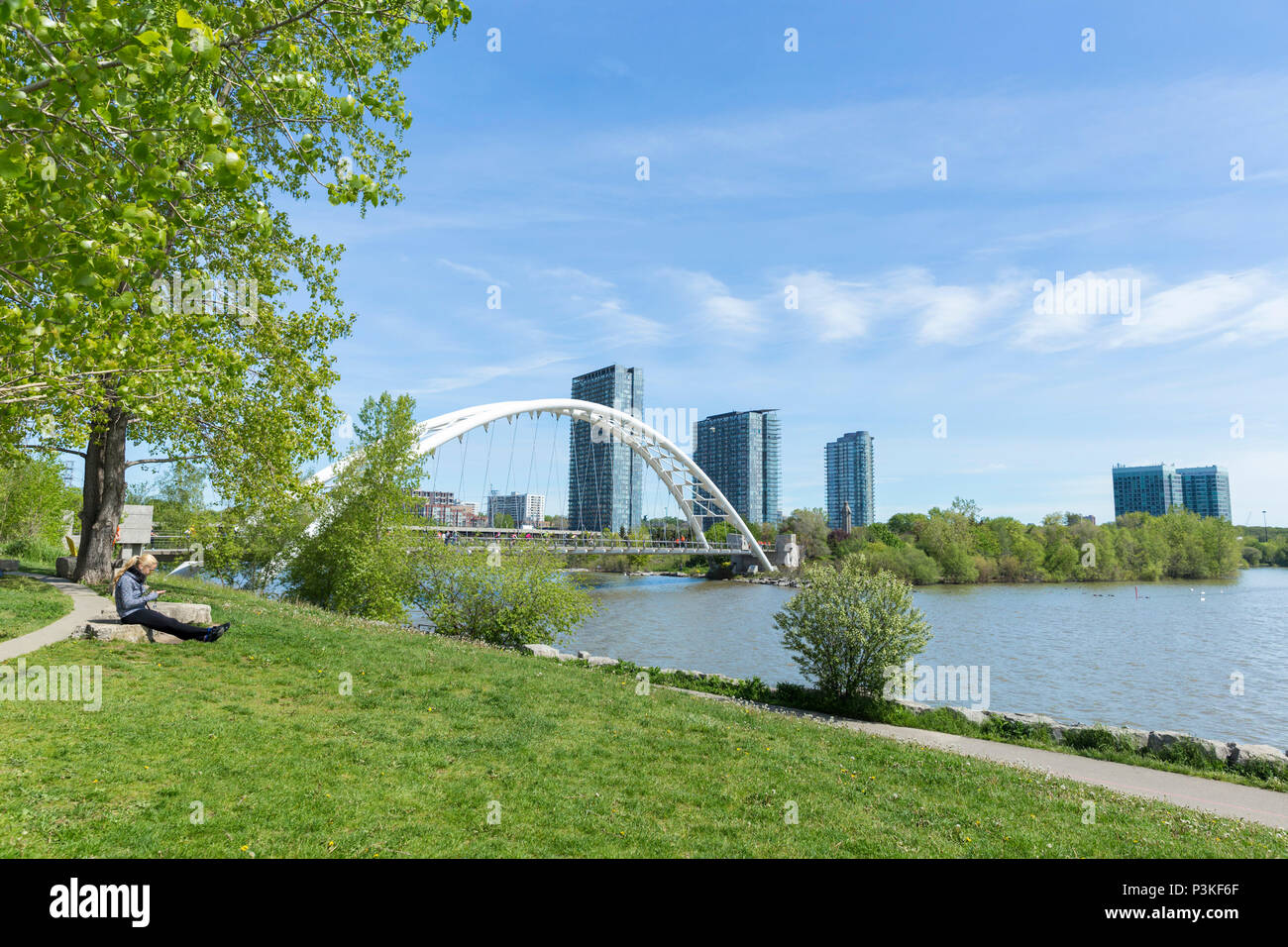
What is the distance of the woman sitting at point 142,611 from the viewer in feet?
31.1

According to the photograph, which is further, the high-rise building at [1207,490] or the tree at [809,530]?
the high-rise building at [1207,490]

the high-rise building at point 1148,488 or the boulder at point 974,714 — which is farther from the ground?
the high-rise building at point 1148,488

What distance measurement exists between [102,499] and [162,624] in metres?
8.30

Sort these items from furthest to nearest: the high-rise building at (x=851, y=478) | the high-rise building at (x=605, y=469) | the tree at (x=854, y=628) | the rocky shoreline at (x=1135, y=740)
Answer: the high-rise building at (x=851, y=478) → the high-rise building at (x=605, y=469) → the tree at (x=854, y=628) → the rocky shoreline at (x=1135, y=740)

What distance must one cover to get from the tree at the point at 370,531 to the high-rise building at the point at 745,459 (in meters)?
110

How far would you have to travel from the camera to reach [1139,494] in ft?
460

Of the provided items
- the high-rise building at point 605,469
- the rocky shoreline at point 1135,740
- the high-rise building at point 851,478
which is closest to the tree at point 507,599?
the rocky shoreline at point 1135,740

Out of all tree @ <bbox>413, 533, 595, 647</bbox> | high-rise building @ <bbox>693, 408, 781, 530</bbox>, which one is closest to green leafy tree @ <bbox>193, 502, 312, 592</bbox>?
tree @ <bbox>413, 533, 595, 647</bbox>

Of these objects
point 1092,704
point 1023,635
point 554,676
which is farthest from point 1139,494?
point 554,676

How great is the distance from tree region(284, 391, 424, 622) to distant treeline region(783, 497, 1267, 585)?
48.8 m

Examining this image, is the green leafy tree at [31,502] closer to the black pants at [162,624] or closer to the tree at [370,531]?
the tree at [370,531]

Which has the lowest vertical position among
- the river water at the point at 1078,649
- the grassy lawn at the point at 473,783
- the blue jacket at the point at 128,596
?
the river water at the point at 1078,649
